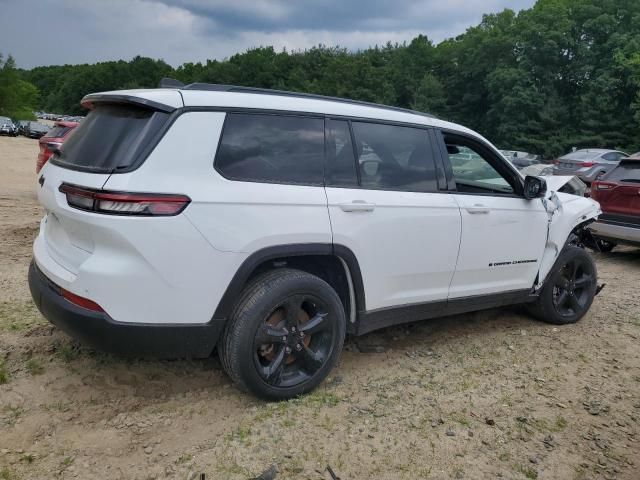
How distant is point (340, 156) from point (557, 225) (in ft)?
7.57

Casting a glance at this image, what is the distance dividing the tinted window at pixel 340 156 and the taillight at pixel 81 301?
1501 millimetres

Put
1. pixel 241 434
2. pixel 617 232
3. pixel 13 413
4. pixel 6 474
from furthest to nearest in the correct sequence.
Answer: pixel 617 232, pixel 13 413, pixel 241 434, pixel 6 474

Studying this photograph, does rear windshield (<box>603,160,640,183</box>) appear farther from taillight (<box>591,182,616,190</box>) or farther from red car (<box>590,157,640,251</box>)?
taillight (<box>591,182,616,190</box>)

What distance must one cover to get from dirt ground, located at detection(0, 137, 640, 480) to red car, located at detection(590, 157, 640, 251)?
11.5 feet

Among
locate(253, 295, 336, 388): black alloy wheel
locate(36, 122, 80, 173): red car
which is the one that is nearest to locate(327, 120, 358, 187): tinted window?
locate(253, 295, 336, 388): black alloy wheel

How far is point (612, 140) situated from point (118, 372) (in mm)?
42539

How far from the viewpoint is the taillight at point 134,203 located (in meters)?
2.66

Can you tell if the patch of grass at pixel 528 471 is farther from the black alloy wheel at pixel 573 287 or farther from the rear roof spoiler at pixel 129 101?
the rear roof spoiler at pixel 129 101

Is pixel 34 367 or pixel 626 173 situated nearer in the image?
pixel 34 367

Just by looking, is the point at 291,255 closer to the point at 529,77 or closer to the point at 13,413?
the point at 13,413

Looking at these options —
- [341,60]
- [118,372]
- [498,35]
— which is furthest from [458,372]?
[341,60]

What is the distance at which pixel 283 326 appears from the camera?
10.4 feet

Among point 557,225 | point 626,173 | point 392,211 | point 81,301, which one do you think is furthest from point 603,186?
point 81,301

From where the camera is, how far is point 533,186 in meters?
4.35
